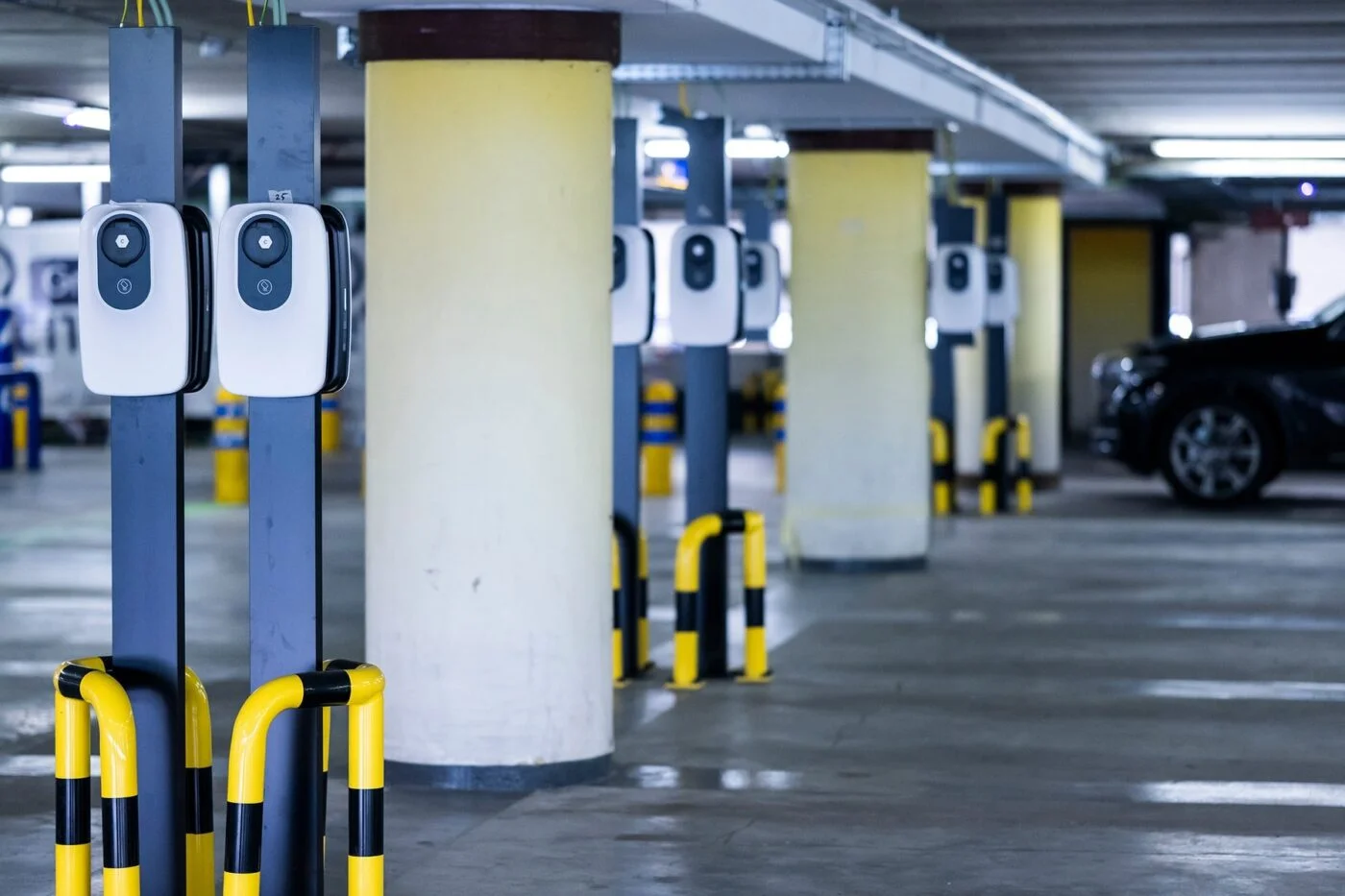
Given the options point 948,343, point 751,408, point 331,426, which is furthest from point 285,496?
point 751,408

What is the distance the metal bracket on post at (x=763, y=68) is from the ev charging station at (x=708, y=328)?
691mm

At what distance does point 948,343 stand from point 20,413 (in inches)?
436

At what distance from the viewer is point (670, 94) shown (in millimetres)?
10547

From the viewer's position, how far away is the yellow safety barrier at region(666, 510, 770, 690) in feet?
31.1

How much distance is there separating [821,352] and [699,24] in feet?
21.2

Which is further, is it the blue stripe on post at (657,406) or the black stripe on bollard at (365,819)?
the blue stripe on post at (657,406)

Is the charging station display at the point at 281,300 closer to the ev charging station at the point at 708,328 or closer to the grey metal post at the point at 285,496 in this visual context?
the grey metal post at the point at 285,496

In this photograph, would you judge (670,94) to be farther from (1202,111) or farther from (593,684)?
(1202,111)

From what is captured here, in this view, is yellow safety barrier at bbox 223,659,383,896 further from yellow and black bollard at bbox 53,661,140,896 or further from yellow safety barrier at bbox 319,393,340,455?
yellow safety barrier at bbox 319,393,340,455

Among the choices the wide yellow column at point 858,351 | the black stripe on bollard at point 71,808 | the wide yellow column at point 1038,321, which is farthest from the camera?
the wide yellow column at point 1038,321

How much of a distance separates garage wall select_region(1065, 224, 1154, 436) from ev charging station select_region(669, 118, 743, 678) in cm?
2062

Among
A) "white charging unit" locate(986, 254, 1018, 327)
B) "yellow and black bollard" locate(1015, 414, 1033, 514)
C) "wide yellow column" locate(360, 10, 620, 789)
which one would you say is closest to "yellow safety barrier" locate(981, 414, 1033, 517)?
"yellow and black bollard" locate(1015, 414, 1033, 514)

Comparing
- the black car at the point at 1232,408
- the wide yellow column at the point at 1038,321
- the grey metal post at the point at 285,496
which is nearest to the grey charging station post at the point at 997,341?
the black car at the point at 1232,408

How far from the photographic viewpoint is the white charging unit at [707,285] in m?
9.77
